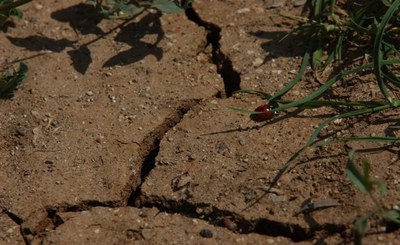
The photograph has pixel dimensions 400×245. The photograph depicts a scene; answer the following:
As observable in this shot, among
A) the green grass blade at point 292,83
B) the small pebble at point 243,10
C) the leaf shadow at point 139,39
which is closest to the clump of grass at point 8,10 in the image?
the leaf shadow at point 139,39

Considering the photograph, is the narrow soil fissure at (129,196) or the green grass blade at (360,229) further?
the narrow soil fissure at (129,196)

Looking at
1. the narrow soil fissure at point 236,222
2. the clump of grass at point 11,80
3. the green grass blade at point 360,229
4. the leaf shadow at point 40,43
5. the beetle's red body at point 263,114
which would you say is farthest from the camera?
the leaf shadow at point 40,43

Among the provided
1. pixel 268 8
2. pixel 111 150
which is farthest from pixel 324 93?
pixel 111 150

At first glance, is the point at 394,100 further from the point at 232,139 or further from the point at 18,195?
the point at 18,195

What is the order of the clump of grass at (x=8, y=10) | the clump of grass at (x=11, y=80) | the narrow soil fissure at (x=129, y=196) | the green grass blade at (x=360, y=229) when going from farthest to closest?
1. the clump of grass at (x=8, y=10)
2. the clump of grass at (x=11, y=80)
3. the narrow soil fissure at (x=129, y=196)
4. the green grass blade at (x=360, y=229)

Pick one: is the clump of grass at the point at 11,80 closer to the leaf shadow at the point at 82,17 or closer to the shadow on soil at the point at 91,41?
the shadow on soil at the point at 91,41

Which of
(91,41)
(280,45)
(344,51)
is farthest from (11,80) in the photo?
(344,51)

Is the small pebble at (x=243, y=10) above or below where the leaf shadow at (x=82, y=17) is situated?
above

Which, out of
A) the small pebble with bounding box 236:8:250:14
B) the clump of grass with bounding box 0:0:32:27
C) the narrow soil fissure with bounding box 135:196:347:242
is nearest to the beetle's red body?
the narrow soil fissure with bounding box 135:196:347:242
